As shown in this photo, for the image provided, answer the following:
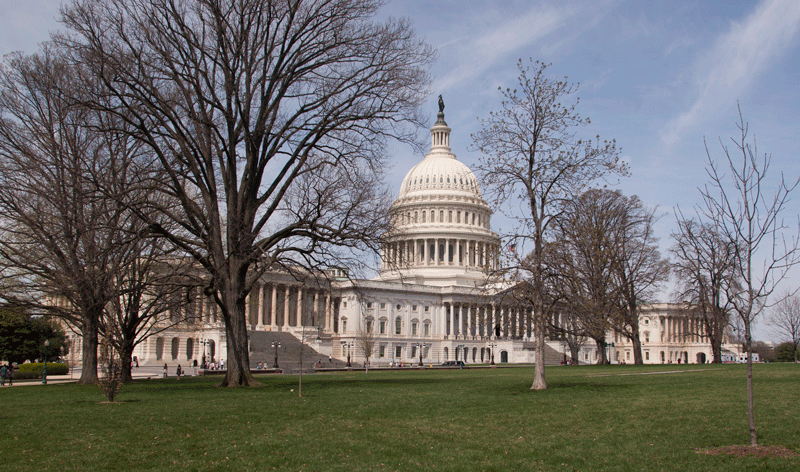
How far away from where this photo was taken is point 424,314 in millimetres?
120688

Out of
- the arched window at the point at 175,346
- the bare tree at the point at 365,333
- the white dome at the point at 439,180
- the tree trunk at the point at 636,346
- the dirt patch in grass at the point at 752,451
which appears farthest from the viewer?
the white dome at the point at 439,180

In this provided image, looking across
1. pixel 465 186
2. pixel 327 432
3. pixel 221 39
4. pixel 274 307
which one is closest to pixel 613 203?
pixel 221 39

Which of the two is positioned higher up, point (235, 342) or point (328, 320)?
point (328, 320)

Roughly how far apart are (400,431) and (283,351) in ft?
251

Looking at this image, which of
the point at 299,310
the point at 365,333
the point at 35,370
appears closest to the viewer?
the point at 35,370

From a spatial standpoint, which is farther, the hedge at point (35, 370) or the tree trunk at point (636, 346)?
the tree trunk at point (636, 346)

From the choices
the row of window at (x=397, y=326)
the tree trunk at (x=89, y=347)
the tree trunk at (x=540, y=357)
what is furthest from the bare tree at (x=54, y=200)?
the row of window at (x=397, y=326)

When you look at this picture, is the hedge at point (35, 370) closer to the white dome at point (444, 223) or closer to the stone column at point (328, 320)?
the stone column at point (328, 320)

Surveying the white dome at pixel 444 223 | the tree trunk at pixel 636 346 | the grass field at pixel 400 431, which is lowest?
the grass field at pixel 400 431

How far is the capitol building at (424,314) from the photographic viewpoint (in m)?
98.1

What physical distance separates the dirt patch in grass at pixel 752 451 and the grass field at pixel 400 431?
1.07ft

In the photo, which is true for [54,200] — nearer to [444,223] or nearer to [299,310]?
[299,310]

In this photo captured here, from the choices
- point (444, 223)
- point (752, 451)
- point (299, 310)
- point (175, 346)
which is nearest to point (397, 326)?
point (299, 310)

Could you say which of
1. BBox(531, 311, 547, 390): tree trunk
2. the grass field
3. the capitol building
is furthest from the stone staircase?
the grass field
